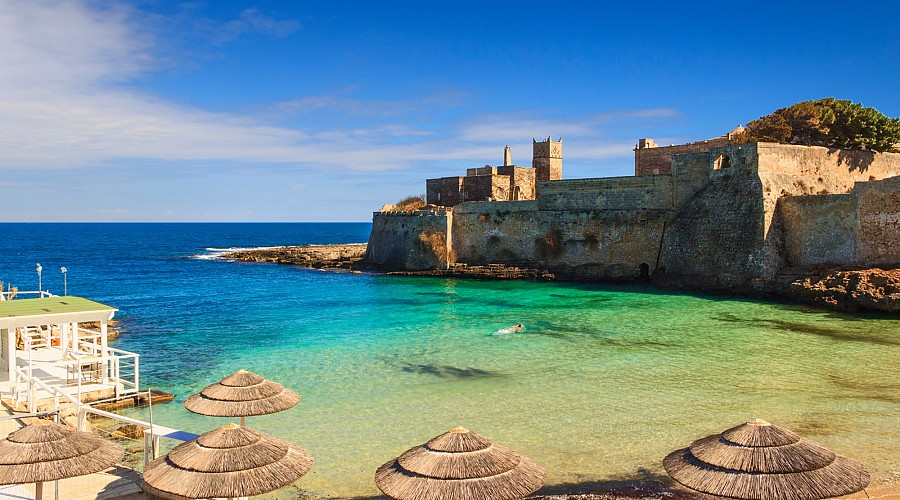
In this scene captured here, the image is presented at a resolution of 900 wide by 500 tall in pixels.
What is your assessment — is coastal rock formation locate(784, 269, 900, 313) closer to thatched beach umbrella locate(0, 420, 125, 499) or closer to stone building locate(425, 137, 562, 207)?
stone building locate(425, 137, 562, 207)

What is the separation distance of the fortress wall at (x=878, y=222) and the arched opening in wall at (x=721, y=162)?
6.09 meters

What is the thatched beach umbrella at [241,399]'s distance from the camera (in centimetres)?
954

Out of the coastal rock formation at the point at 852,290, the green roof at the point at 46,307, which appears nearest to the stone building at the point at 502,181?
the coastal rock formation at the point at 852,290

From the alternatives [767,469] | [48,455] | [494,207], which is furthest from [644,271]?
[48,455]

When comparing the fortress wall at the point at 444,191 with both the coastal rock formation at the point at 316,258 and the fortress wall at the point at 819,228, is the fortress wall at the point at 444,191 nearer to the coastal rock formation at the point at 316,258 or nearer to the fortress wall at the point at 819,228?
the coastal rock formation at the point at 316,258

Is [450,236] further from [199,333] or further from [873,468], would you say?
[873,468]

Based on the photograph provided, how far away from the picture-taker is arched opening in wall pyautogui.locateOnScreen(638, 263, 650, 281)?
34812mm

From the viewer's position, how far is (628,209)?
35344mm

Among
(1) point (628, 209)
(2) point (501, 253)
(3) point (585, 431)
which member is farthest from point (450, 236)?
(3) point (585, 431)

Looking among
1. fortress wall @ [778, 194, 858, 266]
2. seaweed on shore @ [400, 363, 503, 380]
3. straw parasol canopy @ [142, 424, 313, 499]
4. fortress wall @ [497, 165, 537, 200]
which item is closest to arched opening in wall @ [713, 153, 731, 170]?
fortress wall @ [778, 194, 858, 266]

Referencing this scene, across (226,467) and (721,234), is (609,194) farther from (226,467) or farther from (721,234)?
(226,467)

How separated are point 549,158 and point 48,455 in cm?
4139

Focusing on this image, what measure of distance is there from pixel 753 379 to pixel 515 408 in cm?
595

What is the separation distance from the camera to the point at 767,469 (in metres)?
6.90
